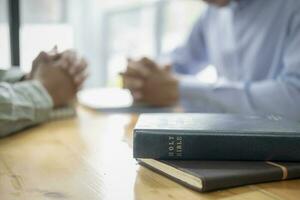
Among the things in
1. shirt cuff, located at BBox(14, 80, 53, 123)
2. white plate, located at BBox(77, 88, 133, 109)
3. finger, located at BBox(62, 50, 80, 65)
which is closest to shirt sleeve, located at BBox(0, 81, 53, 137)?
shirt cuff, located at BBox(14, 80, 53, 123)

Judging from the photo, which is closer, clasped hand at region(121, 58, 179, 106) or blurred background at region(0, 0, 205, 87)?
clasped hand at region(121, 58, 179, 106)

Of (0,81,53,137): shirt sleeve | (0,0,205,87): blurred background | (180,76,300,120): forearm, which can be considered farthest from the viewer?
(0,0,205,87): blurred background

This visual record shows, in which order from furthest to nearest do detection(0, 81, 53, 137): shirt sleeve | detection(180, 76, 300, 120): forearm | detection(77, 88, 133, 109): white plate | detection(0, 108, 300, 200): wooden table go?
detection(77, 88, 133, 109): white plate, detection(180, 76, 300, 120): forearm, detection(0, 81, 53, 137): shirt sleeve, detection(0, 108, 300, 200): wooden table

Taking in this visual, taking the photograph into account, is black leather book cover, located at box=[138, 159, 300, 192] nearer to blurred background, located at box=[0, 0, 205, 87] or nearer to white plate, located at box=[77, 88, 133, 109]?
white plate, located at box=[77, 88, 133, 109]

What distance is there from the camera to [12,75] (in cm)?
105

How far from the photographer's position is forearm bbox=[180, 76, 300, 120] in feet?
3.83

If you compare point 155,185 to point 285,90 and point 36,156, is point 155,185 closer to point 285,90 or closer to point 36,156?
point 36,156

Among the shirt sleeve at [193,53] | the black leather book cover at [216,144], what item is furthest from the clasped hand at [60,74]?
the shirt sleeve at [193,53]

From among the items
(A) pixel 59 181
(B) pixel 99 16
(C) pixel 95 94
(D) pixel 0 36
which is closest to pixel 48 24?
(D) pixel 0 36

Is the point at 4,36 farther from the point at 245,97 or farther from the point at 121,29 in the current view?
the point at 121,29

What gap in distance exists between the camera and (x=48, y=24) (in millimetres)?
1175

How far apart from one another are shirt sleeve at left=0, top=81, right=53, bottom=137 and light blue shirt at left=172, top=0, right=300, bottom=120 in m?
0.44

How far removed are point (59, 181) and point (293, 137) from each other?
0.34 m

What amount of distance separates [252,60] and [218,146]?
735 millimetres
